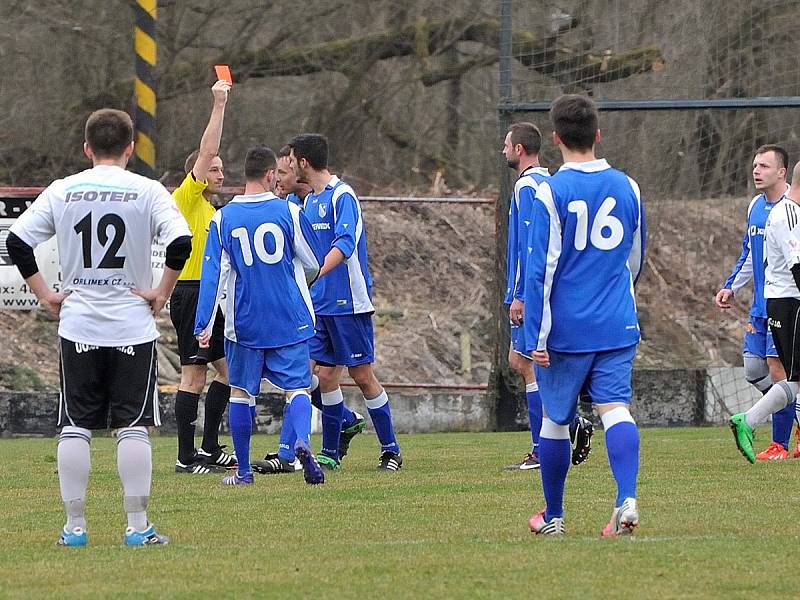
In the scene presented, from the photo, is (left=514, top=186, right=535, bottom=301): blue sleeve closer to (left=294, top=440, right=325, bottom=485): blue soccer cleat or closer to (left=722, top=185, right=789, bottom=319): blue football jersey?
(left=294, top=440, right=325, bottom=485): blue soccer cleat

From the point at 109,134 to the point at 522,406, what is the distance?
27.8 feet

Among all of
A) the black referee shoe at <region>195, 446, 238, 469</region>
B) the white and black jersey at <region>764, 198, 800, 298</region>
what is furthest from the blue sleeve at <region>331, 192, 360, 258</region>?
the white and black jersey at <region>764, 198, 800, 298</region>

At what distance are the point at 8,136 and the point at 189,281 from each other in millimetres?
10154

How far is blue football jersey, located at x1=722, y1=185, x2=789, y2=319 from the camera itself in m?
11.0

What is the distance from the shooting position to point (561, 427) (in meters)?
6.85

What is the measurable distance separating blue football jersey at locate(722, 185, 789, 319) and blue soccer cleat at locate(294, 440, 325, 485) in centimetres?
358

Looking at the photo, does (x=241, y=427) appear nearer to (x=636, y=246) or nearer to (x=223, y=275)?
(x=223, y=275)

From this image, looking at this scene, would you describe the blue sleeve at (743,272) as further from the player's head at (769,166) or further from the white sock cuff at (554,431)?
the white sock cuff at (554,431)

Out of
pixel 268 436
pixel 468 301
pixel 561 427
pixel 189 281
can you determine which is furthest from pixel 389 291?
pixel 561 427

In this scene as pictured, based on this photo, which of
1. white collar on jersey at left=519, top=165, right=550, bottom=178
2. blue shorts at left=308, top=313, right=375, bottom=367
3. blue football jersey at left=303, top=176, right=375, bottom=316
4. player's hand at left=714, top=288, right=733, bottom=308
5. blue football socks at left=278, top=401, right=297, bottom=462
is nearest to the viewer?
blue football socks at left=278, top=401, right=297, bottom=462

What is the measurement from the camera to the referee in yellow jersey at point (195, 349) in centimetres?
1025

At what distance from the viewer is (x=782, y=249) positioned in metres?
9.67

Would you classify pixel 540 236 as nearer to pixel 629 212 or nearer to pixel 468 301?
pixel 629 212

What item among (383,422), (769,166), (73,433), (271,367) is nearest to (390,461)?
(383,422)
